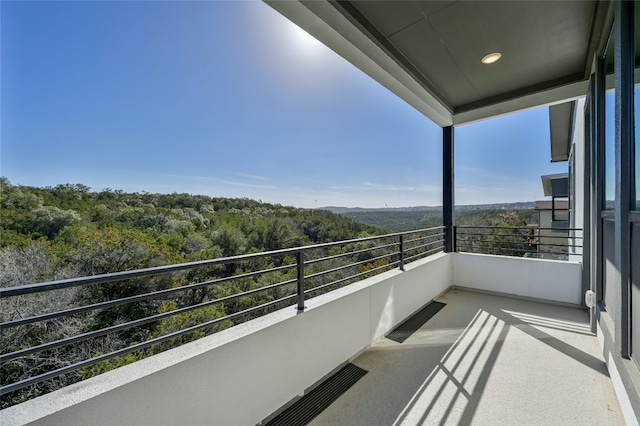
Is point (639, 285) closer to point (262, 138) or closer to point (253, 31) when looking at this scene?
point (253, 31)

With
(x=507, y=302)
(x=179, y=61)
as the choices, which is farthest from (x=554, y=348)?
(x=179, y=61)

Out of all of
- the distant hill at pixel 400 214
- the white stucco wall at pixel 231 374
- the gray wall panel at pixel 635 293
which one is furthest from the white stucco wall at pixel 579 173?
the white stucco wall at pixel 231 374

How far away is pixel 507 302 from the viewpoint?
3.27 m

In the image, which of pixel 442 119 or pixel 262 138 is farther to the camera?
pixel 262 138

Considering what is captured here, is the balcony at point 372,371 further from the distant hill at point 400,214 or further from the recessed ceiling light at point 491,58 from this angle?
the distant hill at point 400,214

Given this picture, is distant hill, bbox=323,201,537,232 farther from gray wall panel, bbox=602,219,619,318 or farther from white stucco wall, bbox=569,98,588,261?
gray wall panel, bbox=602,219,619,318

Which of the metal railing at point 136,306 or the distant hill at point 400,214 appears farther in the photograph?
the distant hill at point 400,214

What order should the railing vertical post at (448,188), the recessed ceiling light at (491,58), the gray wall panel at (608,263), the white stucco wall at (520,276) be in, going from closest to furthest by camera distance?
the gray wall panel at (608,263) < the recessed ceiling light at (491,58) < the white stucco wall at (520,276) < the railing vertical post at (448,188)

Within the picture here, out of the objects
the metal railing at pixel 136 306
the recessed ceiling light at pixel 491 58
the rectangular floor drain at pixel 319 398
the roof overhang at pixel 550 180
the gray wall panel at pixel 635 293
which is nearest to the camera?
the metal railing at pixel 136 306

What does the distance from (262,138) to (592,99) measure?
9285mm

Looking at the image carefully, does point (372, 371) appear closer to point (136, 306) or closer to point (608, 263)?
point (608, 263)

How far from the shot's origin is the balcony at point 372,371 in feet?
3.43

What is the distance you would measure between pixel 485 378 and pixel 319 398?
1.18 m

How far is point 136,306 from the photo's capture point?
5996mm
